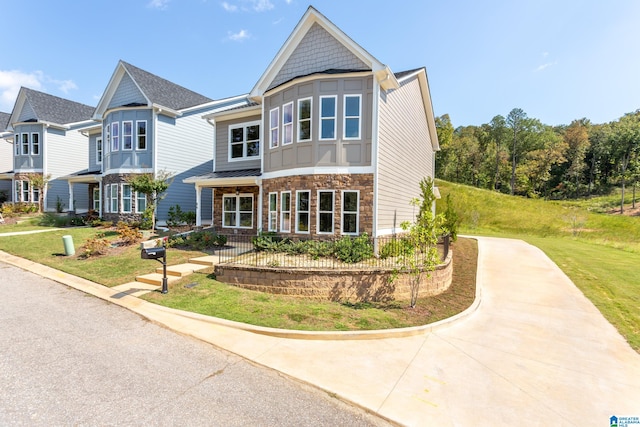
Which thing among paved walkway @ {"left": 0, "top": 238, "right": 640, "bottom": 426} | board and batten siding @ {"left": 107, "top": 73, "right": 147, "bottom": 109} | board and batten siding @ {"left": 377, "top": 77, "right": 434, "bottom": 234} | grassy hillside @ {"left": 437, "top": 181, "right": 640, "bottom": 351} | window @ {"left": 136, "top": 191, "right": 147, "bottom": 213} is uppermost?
board and batten siding @ {"left": 107, "top": 73, "right": 147, "bottom": 109}

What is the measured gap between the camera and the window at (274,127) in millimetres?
13359

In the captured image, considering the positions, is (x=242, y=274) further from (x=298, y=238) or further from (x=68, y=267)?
(x=68, y=267)

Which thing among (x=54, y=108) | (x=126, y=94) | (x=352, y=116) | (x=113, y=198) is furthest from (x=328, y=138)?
(x=54, y=108)

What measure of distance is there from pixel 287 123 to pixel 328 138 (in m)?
2.30

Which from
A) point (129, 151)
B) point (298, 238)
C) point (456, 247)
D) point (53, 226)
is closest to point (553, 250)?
point (456, 247)

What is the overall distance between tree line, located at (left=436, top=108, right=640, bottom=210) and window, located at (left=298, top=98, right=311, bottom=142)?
52385 millimetres

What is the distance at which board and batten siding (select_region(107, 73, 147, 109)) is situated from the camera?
19.7 meters

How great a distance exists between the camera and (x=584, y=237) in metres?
26.5

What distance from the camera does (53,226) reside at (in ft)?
65.2

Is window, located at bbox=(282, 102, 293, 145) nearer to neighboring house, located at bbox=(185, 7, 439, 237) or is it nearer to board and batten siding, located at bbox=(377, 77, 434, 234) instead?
neighboring house, located at bbox=(185, 7, 439, 237)

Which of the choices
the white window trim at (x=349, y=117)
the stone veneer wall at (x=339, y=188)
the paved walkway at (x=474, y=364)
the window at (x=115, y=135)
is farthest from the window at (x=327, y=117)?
the window at (x=115, y=135)

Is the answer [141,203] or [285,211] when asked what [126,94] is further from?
[285,211]

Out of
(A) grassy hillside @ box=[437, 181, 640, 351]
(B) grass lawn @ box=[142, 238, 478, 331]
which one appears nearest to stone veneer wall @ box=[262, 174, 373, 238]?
(B) grass lawn @ box=[142, 238, 478, 331]

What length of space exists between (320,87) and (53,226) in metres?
20.8
